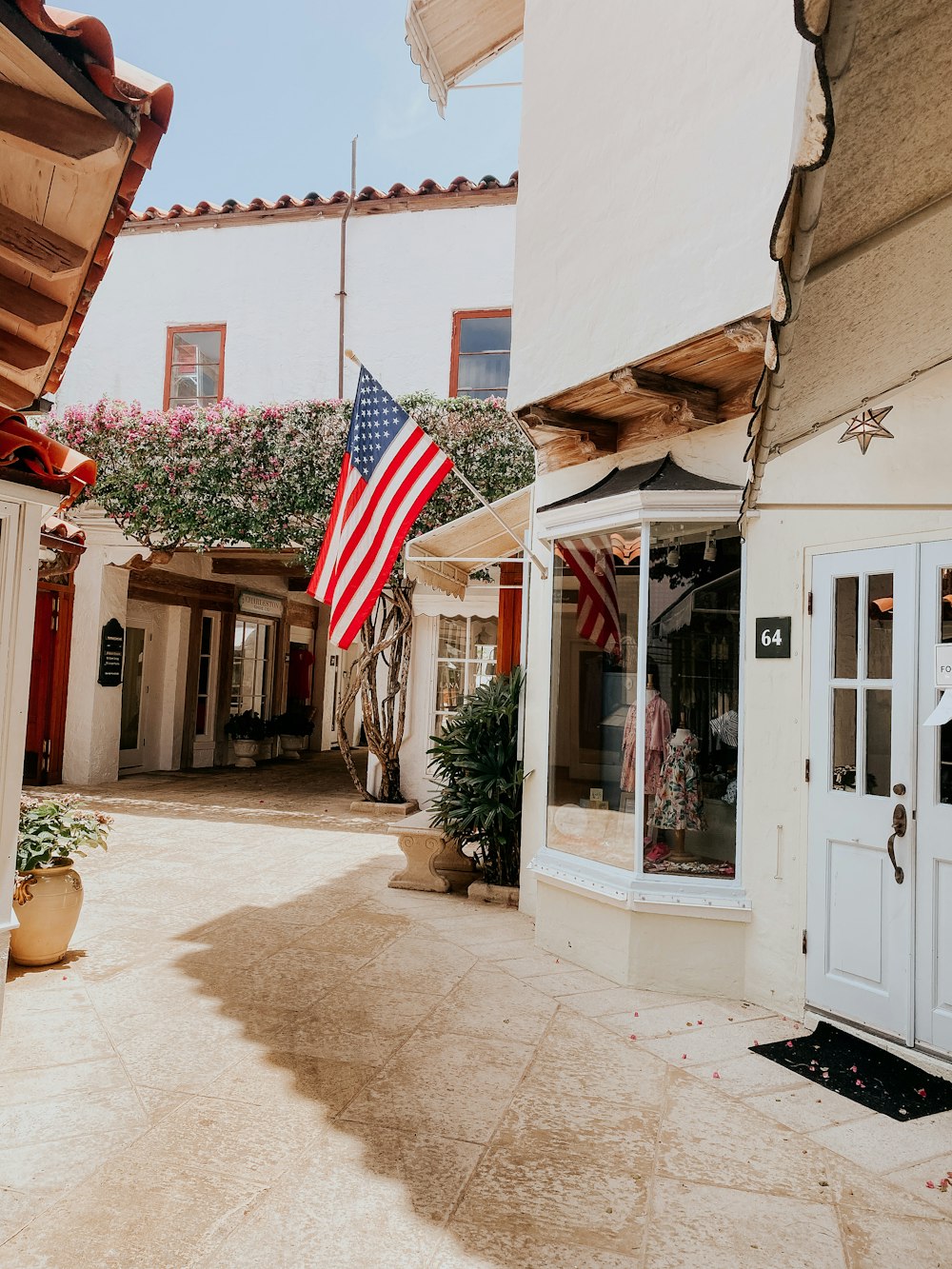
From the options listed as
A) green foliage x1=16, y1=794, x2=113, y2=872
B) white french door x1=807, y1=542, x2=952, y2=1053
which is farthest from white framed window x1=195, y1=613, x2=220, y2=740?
white french door x1=807, y1=542, x2=952, y2=1053

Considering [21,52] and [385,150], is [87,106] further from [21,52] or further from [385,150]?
[385,150]

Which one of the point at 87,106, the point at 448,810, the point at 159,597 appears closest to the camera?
the point at 87,106

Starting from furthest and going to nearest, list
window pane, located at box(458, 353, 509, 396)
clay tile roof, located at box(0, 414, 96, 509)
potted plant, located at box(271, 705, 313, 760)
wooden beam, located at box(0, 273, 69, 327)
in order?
1. potted plant, located at box(271, 705, 313, 760)
2. window pane, located at box(458, 353, 509, 396)
3. wooden beam, located at box(0, 273, 69, 327)
4. clay tile roof, located at box(0, 414, 96, 509)

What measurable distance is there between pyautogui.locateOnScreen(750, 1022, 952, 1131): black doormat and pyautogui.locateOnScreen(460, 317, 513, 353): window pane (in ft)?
28.3

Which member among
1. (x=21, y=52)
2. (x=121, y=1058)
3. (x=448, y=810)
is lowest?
(x=121, y=1058)

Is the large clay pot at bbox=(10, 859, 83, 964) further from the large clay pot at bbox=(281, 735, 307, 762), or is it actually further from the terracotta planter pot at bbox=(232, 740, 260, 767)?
the large clay pot at bbox=(281, 735, 307, 762)

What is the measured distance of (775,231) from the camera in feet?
5.11

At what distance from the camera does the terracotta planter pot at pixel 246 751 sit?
15.3m

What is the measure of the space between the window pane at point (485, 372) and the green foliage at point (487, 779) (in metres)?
4.86

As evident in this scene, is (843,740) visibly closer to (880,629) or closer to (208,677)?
(880,629)

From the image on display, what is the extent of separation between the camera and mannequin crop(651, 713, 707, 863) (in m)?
5.37

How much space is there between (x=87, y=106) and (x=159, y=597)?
37.7ft

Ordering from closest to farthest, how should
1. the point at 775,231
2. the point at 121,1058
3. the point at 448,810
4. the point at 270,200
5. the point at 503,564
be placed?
the point at 775,231, the point at 121,1058, the point at 448,810, the point at 503,564, the point at 270,200

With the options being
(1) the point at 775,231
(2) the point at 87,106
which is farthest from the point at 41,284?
(1) the point at 775,231
